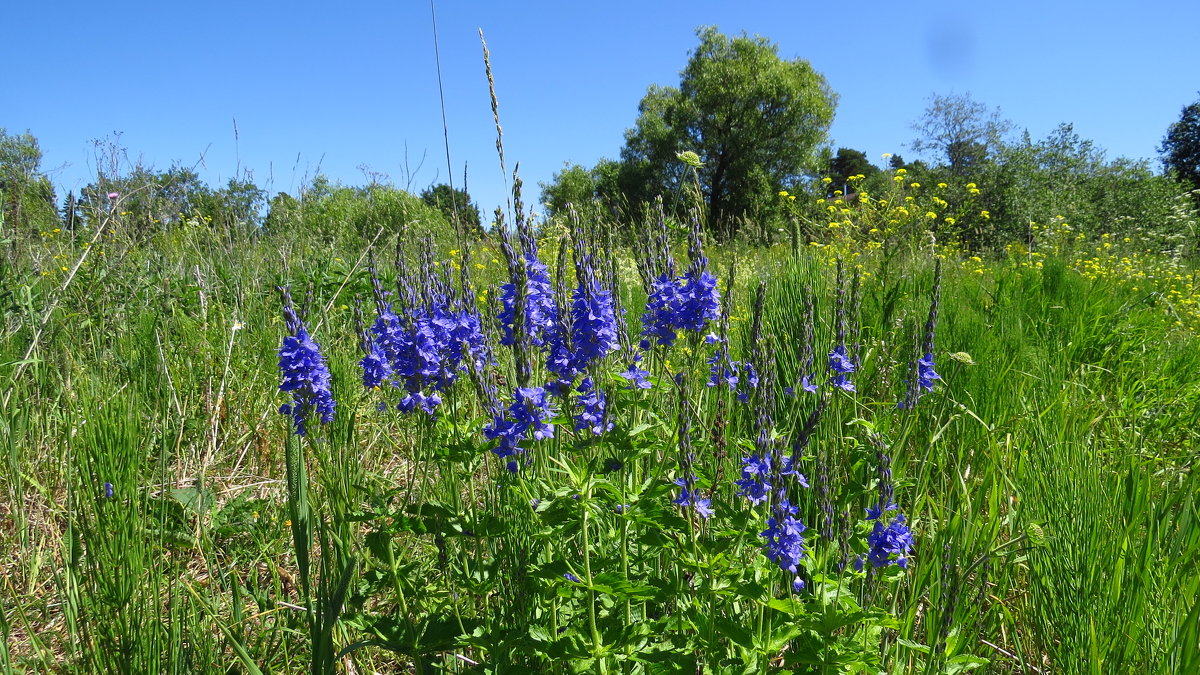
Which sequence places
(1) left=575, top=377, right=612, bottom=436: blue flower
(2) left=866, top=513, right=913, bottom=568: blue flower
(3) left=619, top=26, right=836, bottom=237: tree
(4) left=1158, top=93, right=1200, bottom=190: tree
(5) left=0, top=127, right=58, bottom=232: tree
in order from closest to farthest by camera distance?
(2) left=866, top=513, right=913, bottom=568: blue flower < (1) left=575, top=377, right=612, bottom=436: blue flower < (5) left=0, top=127, right=58, bottom=232: tree < (3) left=619, top=26, right=836, bottom=237: tree < (4) left=1158, top=93, right=1200, bottom=190: tree

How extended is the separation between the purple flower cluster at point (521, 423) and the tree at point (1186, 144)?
49595 mm

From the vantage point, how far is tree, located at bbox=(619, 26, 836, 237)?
32250 mm

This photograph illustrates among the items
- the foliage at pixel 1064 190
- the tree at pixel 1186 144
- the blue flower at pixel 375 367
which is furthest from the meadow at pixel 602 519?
the tree at pixel 1186 144

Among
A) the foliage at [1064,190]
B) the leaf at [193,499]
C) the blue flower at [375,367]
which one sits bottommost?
the leaf at [193,499]

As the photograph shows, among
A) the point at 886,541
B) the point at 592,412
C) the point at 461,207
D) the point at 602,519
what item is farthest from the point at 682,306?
the point at 461,207

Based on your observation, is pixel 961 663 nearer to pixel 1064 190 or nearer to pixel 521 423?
pixel 521 423

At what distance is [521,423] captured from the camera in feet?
5.69

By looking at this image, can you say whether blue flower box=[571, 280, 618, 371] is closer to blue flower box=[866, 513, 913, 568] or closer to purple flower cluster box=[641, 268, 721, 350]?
purple flower cluster box=[641, 268, 721, 350]

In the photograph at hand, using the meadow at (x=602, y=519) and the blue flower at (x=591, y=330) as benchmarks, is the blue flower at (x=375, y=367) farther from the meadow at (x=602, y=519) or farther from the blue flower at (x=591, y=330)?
the blue flower at (x=591, y=330)

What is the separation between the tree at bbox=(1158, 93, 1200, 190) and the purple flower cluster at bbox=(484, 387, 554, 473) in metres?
49.6

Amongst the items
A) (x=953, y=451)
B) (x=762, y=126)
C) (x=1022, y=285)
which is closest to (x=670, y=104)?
(x=762, y=126)

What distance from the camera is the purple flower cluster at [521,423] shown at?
1714 mm

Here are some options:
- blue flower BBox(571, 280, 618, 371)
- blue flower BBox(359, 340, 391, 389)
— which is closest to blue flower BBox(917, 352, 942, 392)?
blue flower BBox(571, 280, 618, 371)

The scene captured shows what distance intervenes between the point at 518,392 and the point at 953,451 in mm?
2177
